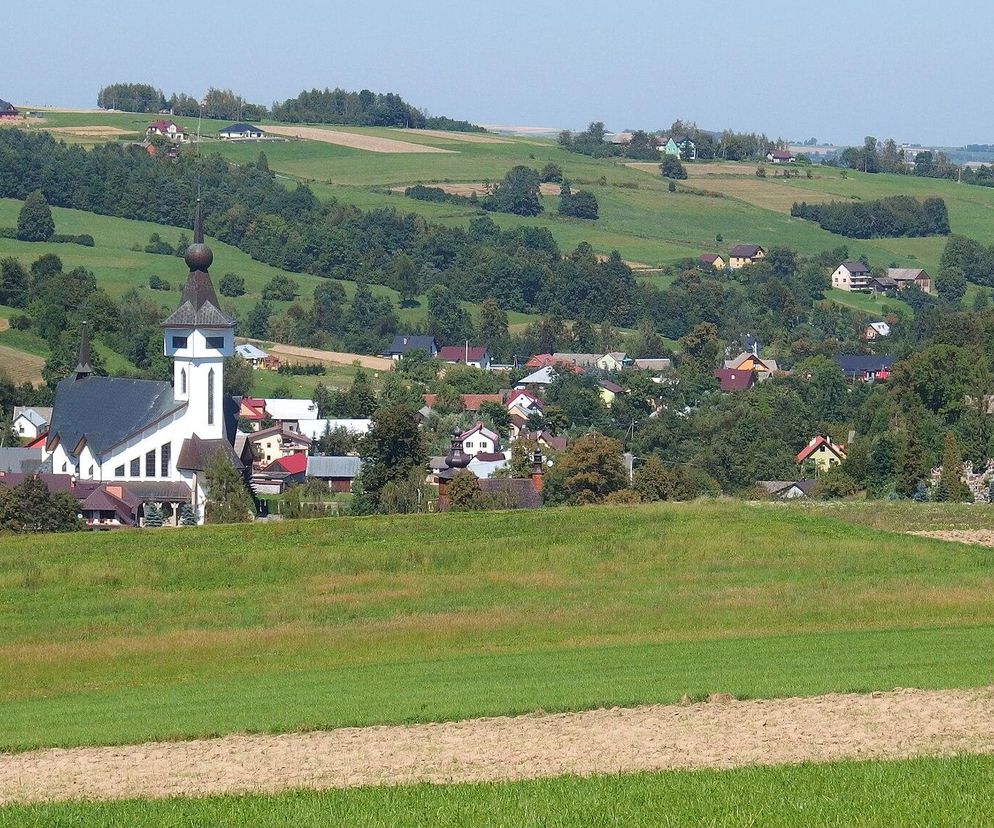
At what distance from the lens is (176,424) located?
67750mm

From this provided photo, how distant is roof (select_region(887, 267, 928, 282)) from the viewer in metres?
159

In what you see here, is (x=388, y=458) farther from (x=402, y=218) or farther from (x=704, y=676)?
(x=402, y=218)

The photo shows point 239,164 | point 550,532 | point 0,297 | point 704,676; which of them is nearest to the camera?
point 704,676

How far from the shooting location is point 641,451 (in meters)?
87.0

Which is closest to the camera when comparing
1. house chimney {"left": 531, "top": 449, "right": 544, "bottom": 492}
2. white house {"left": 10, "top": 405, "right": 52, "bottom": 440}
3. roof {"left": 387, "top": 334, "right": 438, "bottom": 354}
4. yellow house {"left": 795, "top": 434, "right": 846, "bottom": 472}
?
house chimney {"left": 531, "top": 449, "right": 544, "bottom": 492}

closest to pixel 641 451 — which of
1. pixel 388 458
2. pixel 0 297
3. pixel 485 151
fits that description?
pixel 388 458

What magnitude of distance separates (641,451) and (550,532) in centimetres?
4434

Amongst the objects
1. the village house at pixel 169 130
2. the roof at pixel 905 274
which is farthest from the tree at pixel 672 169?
the village house at pixel 169 130

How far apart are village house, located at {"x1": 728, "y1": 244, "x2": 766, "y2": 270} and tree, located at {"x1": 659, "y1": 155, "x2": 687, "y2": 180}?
97.8ft

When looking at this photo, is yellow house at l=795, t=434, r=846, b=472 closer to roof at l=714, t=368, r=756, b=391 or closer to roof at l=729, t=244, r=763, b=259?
roof at l=714, t=368, r=756, b=391

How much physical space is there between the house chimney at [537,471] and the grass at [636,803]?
53410 millimetres

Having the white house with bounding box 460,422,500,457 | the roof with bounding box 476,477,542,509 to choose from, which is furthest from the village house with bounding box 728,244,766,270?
the roof with bounding box 476,477,542,509

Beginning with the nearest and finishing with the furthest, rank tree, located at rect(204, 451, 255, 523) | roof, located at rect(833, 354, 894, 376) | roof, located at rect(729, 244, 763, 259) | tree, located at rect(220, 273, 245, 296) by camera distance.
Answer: tree, located at rect(204, 451, 255, 523), roof, located at rect(833, 354, 894, 376), tree, located at rect(220, 273, 245, 296), roof, located at rect(729, 244, 763, 259)

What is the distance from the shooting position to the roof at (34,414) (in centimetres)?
8662
